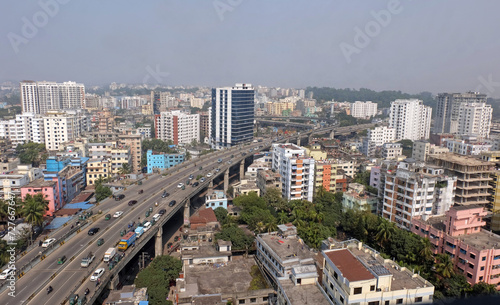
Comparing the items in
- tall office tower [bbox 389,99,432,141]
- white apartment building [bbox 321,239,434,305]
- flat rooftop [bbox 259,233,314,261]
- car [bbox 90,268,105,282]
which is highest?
tall office tower [bbox 389,99,432,141]

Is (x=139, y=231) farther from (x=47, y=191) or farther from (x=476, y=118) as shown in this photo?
(x=476, y=118)

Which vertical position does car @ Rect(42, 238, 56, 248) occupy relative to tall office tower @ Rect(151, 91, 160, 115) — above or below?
below

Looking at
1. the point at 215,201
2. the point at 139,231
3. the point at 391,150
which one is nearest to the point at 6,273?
the point at 139,231

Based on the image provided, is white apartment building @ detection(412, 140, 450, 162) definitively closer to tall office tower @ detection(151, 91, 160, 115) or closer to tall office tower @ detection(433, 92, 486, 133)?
tall office tower @ detection(433, 92, 486, 133)

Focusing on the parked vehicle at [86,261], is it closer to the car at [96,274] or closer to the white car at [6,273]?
the car at [96,274]

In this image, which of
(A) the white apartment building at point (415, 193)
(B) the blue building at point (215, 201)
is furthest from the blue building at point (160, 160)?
(A) the white apartment building at point (415, 193)

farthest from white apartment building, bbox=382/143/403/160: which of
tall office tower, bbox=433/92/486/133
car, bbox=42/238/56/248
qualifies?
car, bbox=42/238/56/248
